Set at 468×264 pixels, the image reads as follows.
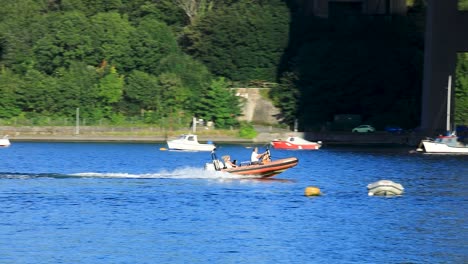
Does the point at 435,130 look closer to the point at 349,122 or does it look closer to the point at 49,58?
the point at 349,122

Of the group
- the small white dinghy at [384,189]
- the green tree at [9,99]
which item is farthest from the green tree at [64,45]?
the small white dinghy at [384,189]

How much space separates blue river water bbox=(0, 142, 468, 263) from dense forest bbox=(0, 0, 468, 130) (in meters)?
36.5

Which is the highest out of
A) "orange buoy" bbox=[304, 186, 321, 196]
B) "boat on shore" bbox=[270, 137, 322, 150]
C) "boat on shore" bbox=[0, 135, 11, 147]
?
"boat on shore" bbox=[270, 137, 322, 150]

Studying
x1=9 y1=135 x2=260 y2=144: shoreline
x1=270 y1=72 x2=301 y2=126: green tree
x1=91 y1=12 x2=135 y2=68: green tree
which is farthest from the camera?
x1=91 y1=12 x2=135 y2=68: green tree

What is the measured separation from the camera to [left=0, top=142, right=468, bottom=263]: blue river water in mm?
50000

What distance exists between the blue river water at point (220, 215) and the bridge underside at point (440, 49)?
71.0 ft

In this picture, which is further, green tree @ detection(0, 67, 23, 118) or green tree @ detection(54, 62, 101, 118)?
green tree @ detection(54, 62, 101, 118)

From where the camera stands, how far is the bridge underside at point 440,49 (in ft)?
383

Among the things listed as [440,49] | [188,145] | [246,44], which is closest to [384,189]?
[188,145]

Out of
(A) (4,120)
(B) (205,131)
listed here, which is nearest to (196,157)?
(B) (205,131)

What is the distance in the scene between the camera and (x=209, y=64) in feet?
473

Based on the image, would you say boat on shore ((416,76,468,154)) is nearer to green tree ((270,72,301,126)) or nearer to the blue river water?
the blue river water

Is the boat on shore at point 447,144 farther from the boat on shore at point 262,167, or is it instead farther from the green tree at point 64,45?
the green tree at point 64,45

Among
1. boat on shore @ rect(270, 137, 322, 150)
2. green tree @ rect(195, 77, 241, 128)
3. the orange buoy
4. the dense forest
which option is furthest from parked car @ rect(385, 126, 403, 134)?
the orange buoy
